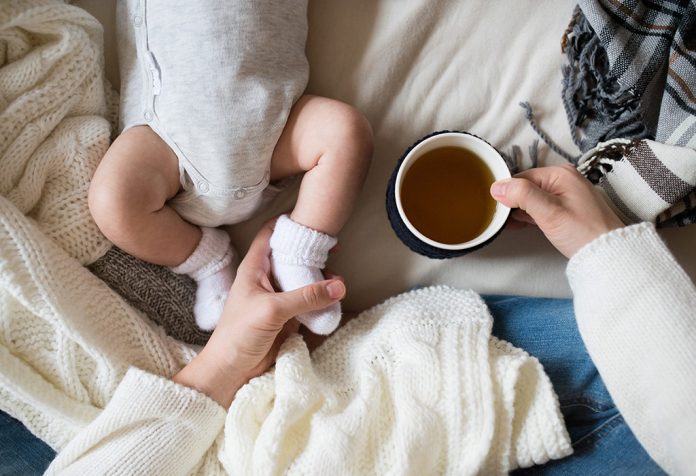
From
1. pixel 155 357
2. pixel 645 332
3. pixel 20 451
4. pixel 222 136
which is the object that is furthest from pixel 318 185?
pixel 20 451

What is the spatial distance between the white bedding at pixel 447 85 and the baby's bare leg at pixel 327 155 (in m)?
0.10

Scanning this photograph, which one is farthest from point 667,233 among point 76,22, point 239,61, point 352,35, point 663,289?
point 76,22

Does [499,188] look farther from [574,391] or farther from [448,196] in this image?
[574,391]

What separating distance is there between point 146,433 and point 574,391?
622 millimetres

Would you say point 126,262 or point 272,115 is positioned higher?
point 272,115

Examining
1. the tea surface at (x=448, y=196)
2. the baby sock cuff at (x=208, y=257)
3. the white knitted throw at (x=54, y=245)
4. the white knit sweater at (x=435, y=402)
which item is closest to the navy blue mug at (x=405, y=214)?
the tea surface at (x=448, y=196)

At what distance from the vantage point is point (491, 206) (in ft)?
2.70

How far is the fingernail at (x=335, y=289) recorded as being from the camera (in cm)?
82

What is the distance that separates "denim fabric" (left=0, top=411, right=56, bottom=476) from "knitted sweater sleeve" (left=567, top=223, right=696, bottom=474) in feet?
2.70

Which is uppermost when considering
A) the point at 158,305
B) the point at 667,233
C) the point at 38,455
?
the point at 667,233

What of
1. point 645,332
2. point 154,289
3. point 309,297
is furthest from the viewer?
point 154,289

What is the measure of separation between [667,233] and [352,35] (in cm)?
61

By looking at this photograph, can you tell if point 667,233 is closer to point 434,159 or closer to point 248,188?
point 434,159

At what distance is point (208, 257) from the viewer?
92 cm
